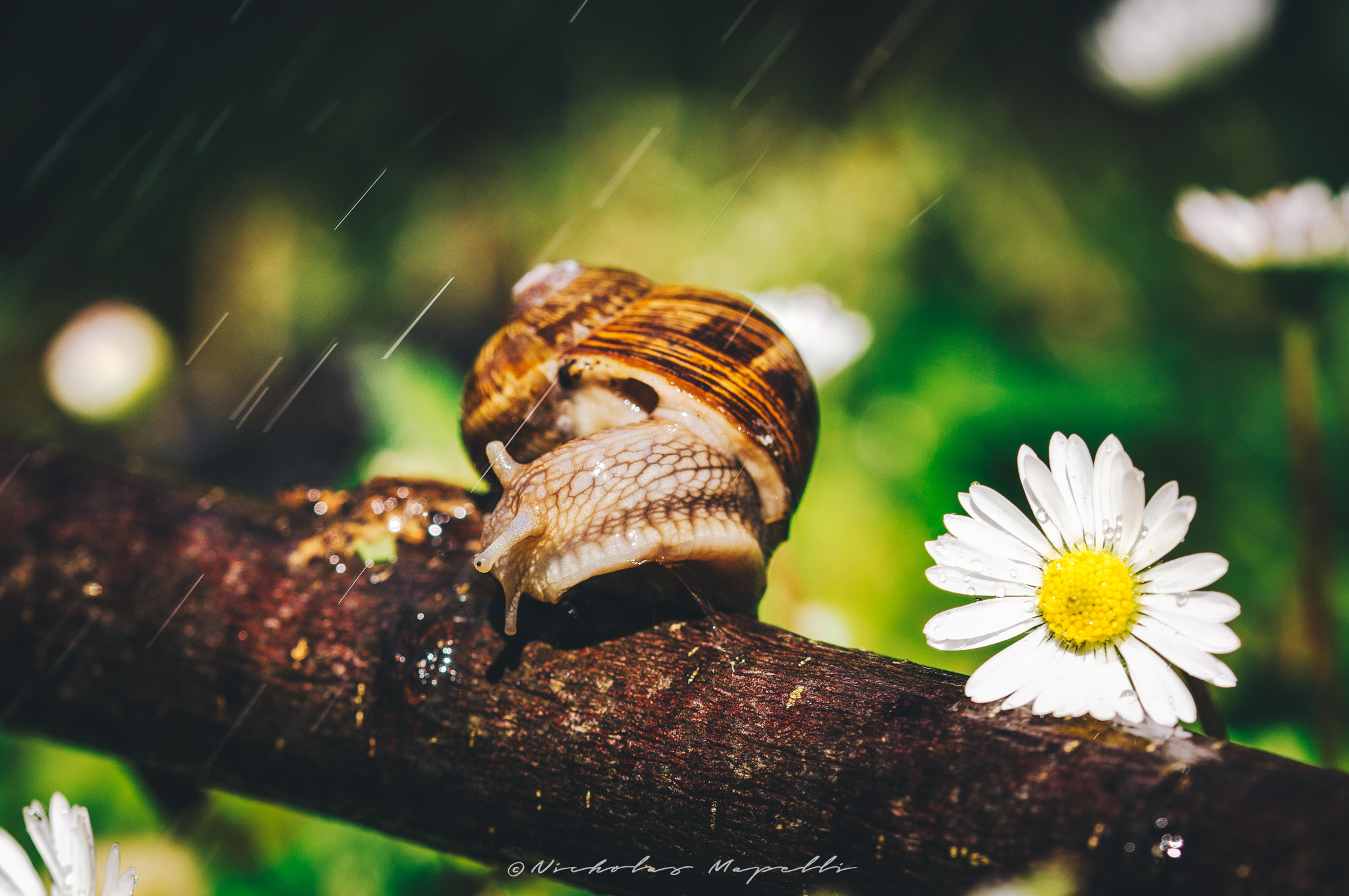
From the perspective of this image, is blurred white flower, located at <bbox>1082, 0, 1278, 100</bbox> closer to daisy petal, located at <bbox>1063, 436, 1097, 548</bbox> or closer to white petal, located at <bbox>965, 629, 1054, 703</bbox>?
daisy petal, located at <bbox>1063, 436, 1097, 548</bbox>

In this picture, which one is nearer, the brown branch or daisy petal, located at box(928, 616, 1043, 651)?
the brown branch

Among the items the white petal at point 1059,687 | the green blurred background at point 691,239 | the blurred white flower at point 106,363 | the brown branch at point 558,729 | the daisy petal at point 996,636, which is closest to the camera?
the brown branch at point 558,729

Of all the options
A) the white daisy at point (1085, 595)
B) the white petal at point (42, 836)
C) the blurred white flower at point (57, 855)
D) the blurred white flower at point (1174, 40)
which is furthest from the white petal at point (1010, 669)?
the blurred white flower at point (1174, 40)

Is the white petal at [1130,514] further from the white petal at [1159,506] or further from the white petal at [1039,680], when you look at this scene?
the white petal at [1039,680]

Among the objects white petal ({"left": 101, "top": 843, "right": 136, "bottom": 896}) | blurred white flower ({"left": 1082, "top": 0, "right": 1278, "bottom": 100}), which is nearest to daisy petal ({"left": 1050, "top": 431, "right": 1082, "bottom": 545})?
white petal ({"left": 101, "top": 843, "right": 136, "bottom": 896})

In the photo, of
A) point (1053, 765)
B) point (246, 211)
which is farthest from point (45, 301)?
point (1053, 765)

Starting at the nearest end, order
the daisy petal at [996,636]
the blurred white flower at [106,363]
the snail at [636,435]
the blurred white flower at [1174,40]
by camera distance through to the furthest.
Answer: the daisy petal at [996,636], the snail at [636,435], the blurred white flower at [1174,40], the blurred white flower at [106,363]

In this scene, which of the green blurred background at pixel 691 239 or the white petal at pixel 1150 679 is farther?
the green blurred background at pixel 691 239

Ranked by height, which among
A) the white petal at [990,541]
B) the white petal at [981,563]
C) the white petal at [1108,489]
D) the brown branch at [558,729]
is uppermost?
the white petal at [1108,489]

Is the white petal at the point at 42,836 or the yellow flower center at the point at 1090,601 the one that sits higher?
the yellow flower center at the point at 1090,601
